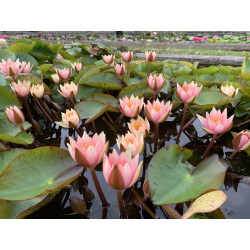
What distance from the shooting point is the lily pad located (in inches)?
20.4

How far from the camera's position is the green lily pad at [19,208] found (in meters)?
0.64

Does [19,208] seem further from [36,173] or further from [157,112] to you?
[157,112]

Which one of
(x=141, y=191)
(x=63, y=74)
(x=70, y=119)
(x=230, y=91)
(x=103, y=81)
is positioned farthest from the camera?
(x=103, y=81)

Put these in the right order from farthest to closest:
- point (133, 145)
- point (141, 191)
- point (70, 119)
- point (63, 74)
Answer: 1. point (63, 74)
2. point (70, 119)
3. point (141, 191)
4. point (133, 145)

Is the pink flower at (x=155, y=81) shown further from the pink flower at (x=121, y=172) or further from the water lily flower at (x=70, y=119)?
the pink flower at (x=121, y=172)

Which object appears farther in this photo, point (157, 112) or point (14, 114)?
point (14, 114)

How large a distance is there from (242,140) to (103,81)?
3.06ft

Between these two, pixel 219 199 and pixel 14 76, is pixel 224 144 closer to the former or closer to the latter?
pixel 219 199

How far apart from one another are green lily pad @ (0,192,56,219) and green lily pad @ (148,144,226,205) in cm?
36

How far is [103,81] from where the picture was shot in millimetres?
1433

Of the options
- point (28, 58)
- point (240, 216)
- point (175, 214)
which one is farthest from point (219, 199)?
point (28, 58)

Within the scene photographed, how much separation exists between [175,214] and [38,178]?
0.46 metres

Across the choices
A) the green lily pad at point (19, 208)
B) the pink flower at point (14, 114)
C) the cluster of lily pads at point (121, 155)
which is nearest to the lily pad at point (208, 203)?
the cluster of lily pads at point (121, 155)

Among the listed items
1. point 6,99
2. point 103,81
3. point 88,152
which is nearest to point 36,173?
point 88,152
